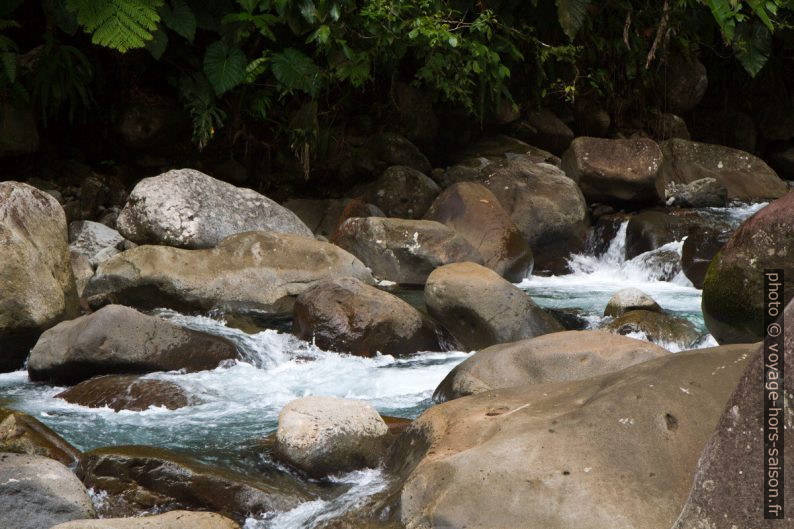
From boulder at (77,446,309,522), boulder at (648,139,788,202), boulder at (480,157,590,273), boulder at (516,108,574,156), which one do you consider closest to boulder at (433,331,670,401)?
boulder at (77,446,309,522)

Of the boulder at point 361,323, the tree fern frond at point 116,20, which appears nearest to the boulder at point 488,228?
the boulder at point 361,323

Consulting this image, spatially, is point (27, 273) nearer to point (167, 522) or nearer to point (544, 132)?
point (167, 522)

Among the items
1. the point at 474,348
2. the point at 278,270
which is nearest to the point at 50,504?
the point at 474,348

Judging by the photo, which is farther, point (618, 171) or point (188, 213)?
point (618, 171)

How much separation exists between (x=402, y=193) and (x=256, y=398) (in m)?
5.45

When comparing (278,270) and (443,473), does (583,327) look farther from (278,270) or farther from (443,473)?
(443,473)

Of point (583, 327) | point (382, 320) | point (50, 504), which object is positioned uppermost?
point (50, 504)

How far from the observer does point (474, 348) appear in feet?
20.4

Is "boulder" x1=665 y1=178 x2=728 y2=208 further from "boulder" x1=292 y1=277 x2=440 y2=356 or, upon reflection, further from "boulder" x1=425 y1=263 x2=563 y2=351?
"boulder" x1=292 y1=277 x2=440 y2=356

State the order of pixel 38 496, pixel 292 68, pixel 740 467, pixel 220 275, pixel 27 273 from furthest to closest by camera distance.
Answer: pixel 292 68 < pixel 220 275 < pixel 27 273 < pixel 38 496 < pixel 740 467

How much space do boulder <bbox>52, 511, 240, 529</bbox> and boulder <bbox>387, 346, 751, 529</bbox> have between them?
0.61 metres

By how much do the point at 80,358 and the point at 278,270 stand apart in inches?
80.4

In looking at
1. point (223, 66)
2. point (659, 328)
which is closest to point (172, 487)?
point (659, 328)

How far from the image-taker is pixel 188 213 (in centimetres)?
762
